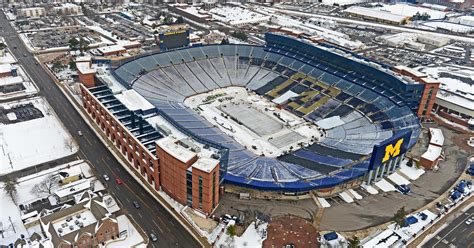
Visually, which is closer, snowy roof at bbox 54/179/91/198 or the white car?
the white car

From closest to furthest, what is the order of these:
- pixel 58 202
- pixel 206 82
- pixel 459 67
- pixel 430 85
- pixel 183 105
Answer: pixel 58 202 < pixel 430 85 < pixel 183 105 < pixel 206 82 < pixel 459 67

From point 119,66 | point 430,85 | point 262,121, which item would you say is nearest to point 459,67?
point 430,85

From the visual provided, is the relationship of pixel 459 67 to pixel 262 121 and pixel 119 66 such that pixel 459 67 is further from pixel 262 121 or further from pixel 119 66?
pixel 119 66

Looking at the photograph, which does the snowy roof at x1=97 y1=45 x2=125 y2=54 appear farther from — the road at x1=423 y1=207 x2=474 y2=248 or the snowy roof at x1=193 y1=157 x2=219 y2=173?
the road at x1=423 y1=207 x2=474 y2=248

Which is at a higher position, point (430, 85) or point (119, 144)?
point (430, 85)

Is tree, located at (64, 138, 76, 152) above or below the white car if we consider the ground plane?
below

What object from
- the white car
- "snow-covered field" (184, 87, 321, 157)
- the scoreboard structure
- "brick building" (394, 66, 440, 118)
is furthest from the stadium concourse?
the white car

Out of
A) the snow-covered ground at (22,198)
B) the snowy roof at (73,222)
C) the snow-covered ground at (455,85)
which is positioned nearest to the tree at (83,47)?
the snow-covered ground at (22,198)
